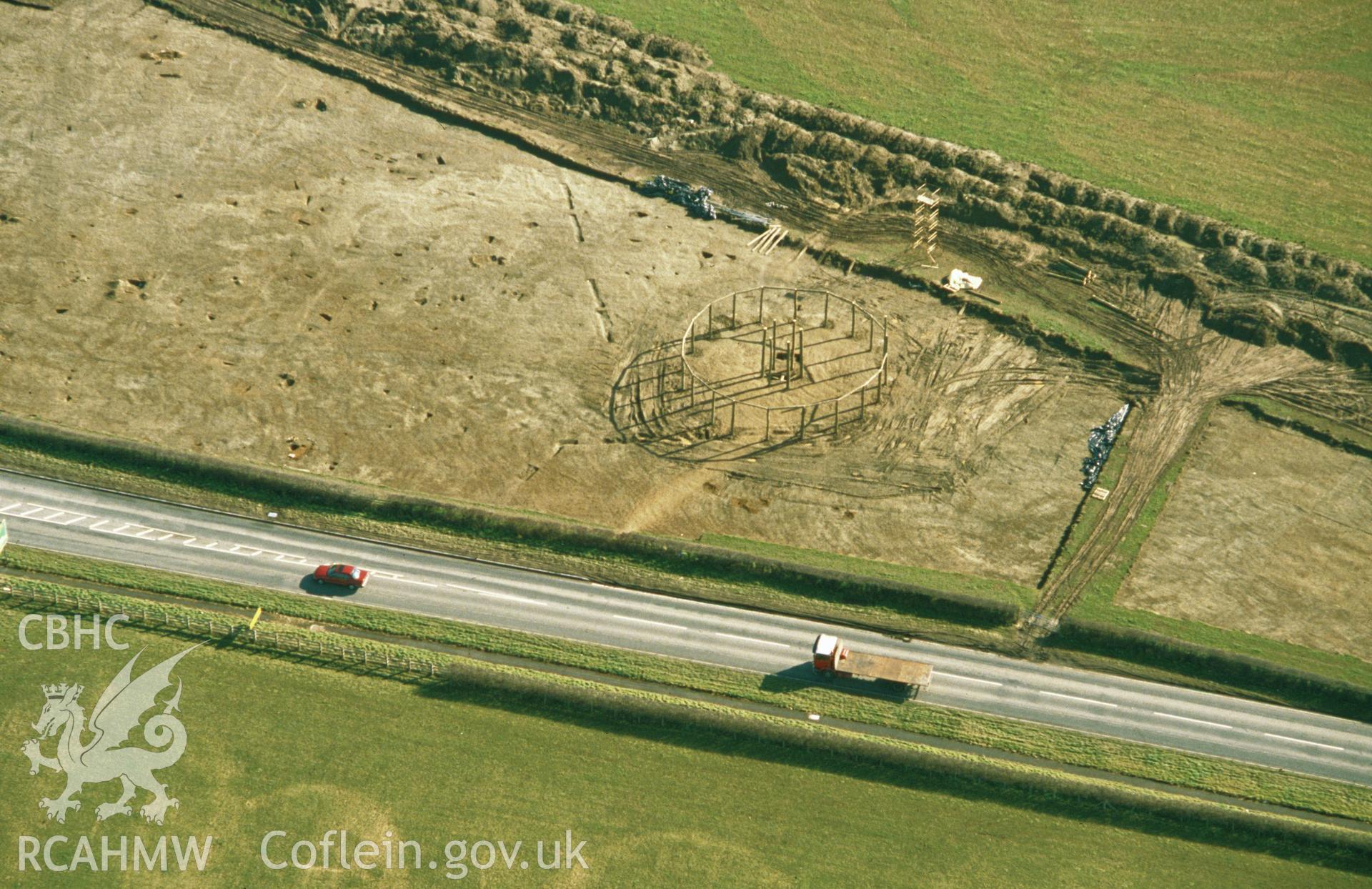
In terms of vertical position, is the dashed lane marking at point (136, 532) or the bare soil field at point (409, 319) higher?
the bare soil field at point (409, 319)

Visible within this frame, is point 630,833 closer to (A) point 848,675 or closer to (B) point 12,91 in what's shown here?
(A) point 848,675

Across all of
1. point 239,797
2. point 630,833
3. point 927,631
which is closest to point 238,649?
point 239,797

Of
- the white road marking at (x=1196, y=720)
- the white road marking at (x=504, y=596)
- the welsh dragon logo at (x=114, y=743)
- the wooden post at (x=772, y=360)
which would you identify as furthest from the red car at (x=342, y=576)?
the white road marking at (x=1196, y=720)

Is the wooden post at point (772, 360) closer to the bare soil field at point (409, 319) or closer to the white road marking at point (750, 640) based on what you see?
the bare soil field at point (409, 319)

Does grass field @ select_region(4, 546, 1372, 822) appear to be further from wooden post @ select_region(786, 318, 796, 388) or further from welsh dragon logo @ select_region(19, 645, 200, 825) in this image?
wooden post @ select_region(786, 318, 796, 388)

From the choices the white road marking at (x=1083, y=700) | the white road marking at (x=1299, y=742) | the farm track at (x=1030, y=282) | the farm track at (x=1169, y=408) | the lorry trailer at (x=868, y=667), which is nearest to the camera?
the white road marking at (x=1299, y=742)

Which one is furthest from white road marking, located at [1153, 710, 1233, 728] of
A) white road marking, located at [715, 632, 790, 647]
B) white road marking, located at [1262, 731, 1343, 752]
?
white road marking, located at [715, 632, 790, 647]
